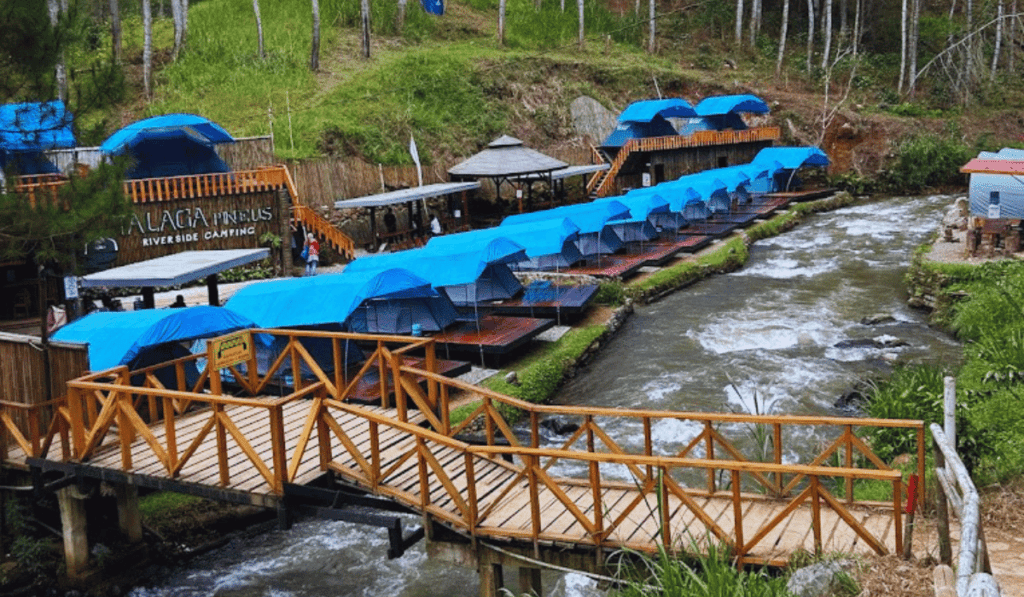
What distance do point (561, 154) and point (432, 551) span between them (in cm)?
3758

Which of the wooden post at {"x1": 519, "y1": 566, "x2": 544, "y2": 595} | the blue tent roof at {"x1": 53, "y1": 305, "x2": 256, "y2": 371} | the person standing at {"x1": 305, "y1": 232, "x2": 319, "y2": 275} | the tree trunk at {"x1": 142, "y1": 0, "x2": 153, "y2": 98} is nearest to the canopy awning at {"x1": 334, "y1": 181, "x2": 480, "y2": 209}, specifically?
the person standing at {"x1": 305, "y1": 232, "x2": 319, "y2": 275}

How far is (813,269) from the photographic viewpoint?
3183 centimetres

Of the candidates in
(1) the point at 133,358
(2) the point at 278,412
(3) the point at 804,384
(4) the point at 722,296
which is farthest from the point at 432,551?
(4) the point at 722,296

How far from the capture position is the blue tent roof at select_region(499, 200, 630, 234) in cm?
3012

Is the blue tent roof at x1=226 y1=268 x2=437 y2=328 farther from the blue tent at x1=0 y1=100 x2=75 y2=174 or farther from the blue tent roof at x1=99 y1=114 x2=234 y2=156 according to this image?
the blue tent roof at x1=99 y1=114 x2=234 y2=156

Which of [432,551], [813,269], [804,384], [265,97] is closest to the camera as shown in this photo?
[432,551]

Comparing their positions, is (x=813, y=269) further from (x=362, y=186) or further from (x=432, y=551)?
(x=432, y=551)

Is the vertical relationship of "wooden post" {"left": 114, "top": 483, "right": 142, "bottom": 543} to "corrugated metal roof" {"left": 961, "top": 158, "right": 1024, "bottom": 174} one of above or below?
below

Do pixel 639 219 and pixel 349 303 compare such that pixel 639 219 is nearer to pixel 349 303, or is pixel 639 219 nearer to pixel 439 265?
pixel 439 265

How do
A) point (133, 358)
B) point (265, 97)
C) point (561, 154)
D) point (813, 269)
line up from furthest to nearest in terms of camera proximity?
point (561, 154) < point (265, 97) < point (813, 269) < point (133, 358)

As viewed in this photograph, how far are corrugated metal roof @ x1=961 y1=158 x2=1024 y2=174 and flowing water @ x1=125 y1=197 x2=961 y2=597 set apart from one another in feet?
12.7

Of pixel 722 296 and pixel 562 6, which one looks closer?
pixel 722 296

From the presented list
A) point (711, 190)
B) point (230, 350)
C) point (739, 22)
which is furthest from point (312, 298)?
point (739, 22)

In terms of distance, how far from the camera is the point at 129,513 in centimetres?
1356
